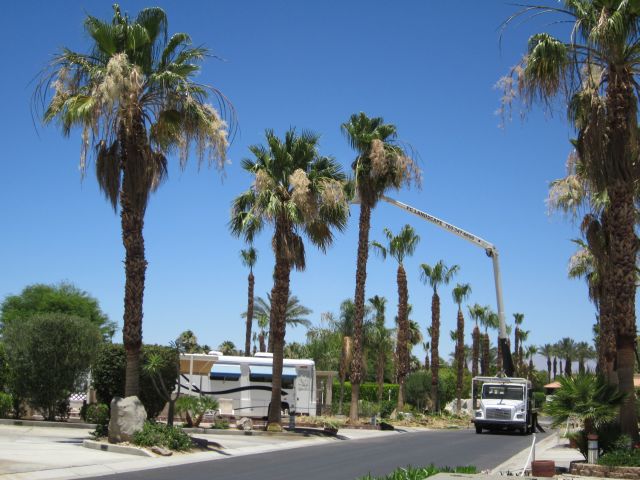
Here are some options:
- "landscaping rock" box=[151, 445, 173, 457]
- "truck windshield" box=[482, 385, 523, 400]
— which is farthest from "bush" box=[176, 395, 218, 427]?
"truck windshield" box=[482, 385, 523, 400]

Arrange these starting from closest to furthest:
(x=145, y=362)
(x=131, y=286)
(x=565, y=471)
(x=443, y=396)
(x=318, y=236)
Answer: (x=565, y=471) → (x=131, y=286) → (x=145, y=362) → (x=318, y=236) → (x=443, y=396)

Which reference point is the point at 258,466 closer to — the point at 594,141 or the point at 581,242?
the point at 594,141

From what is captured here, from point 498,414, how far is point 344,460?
18677 mm

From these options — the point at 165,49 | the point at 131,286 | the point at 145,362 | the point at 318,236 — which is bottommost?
the point at 145,362

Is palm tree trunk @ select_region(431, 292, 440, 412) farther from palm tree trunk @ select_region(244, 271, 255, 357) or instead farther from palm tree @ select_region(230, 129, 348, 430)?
palm tree @ select_region(230, 129, 348, 430)

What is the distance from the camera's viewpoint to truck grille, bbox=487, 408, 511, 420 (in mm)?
37719

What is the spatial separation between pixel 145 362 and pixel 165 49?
11.0m

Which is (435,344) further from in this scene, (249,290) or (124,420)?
(124,420)

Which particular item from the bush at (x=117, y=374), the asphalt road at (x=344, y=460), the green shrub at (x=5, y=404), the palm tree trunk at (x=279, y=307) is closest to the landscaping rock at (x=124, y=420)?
the asphalt road at (x=344, y=460)

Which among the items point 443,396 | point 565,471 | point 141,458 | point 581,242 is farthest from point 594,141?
point 443,396

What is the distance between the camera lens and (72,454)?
19.2 meters

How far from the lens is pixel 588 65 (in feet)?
60.4

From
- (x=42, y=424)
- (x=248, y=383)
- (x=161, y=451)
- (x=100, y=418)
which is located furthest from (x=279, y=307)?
(x=161, y=451)

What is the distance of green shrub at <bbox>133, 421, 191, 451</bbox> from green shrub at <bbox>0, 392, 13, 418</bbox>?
10.7 m
